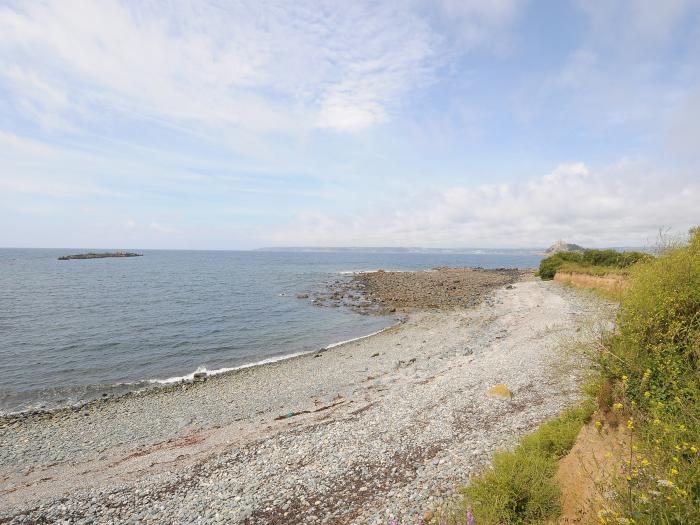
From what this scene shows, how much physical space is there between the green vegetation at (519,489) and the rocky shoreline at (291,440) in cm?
108

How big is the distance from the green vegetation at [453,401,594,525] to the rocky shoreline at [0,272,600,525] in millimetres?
1076

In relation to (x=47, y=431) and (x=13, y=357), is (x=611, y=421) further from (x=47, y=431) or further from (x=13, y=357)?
(x=13, y=357)

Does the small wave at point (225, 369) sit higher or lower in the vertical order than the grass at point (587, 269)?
lower

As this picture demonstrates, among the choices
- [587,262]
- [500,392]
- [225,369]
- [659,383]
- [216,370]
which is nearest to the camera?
[659,383]

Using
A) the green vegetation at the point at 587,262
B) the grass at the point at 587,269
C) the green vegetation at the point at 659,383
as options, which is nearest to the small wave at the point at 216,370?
the green vegetation at the point at 659,383

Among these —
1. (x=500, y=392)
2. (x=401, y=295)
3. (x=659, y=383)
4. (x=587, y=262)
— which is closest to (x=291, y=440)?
(x=500, y=392)

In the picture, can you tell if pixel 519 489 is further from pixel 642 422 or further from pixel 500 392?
pixel 500 392

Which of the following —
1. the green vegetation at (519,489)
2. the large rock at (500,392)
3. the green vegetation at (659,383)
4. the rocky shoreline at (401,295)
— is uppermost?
the green vegetation at (659,383)

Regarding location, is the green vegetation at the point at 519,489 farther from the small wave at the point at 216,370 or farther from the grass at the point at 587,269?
the grass at the point at 587,269

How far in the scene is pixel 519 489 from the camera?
6.44 metres

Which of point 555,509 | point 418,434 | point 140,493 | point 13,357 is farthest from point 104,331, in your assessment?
point 555,509

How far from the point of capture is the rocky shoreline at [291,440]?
8.60 metres

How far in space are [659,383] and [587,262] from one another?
4748 cm

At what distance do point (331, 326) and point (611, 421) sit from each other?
29092 millimetres
